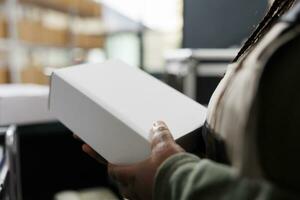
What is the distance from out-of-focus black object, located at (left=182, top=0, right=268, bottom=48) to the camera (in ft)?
4.91

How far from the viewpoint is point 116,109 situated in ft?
1.84

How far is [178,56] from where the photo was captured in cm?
158

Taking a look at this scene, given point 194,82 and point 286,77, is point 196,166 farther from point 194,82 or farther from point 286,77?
point 194,82

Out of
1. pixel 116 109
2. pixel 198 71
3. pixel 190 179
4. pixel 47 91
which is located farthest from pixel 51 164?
pixel 190 179

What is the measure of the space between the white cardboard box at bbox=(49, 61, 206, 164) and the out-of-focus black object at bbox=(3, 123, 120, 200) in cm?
91

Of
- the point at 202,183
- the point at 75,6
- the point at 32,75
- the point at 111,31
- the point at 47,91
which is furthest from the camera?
the point at 111,31

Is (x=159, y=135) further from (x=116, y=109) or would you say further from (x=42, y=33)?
(x=42, y=33)

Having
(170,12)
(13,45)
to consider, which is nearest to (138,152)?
(13,45)

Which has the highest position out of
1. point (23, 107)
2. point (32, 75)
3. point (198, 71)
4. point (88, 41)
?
point (198, 71)

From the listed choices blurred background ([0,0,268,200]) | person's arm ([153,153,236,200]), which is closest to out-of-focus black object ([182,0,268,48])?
blurred background ([0,0,268,200])

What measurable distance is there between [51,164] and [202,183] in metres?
1.38

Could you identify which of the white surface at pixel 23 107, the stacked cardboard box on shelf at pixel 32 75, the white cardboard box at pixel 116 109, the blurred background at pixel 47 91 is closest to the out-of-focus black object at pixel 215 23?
the blurred background at pixel 47 91

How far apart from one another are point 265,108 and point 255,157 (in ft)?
Result: 0.15

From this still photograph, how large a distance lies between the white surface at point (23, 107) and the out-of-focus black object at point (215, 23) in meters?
0.65
